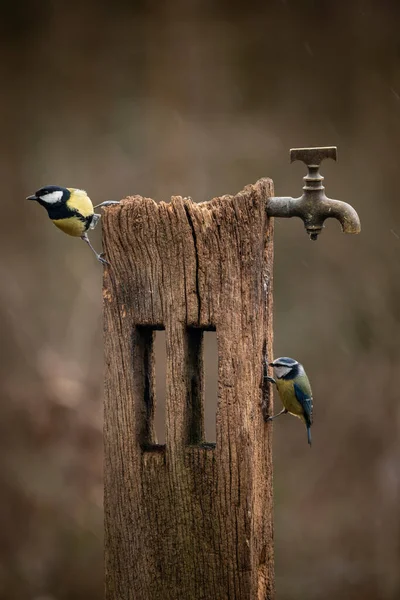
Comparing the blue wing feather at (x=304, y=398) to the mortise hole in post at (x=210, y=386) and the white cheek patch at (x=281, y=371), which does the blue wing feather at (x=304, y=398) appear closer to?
the white cheek patch at (x=281, y=371)

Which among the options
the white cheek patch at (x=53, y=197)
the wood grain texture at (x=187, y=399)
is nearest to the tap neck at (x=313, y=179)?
the wood grain texture at (x=187, y=399)

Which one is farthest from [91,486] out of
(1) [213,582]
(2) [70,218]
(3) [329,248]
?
(1) [213,582]

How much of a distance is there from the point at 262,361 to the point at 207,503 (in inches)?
19.2

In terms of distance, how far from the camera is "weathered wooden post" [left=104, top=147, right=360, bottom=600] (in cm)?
279

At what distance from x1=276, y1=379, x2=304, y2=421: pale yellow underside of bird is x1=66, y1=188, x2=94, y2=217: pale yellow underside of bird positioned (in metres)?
1.02

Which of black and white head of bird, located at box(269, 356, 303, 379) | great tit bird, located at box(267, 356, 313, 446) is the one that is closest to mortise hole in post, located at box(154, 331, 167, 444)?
great tit bird, located at box(267, 356, 313, 446)

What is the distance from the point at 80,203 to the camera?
359 cm

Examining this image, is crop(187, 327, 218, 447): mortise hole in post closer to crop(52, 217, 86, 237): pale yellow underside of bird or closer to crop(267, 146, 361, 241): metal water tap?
crop(267, 146, 361, 241): metal water tap

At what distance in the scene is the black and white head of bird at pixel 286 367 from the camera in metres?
3.13

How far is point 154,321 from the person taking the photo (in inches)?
113

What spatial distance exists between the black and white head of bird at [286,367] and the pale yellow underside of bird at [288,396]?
32mm

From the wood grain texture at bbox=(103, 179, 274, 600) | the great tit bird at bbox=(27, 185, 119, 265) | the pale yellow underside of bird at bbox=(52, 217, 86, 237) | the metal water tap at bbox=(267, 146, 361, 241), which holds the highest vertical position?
Result: the great tit bird at bbox=(27, 185, 119, 265)

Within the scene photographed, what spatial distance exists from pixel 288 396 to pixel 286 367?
1.25 feet

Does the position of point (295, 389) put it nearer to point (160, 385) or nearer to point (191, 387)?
point (191, 387)
